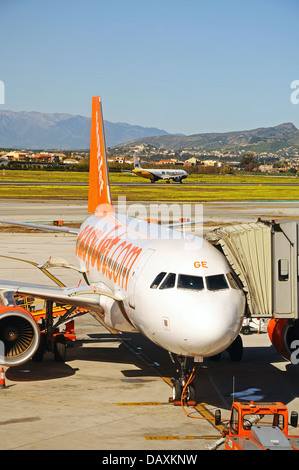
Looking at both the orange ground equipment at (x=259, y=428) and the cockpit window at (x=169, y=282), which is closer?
the orange ground equipment at (x=259, y=428)

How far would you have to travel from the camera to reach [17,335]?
2309 cm

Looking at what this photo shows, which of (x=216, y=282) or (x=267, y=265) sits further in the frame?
(x=267, y=265)

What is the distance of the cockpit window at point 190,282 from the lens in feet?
63.3

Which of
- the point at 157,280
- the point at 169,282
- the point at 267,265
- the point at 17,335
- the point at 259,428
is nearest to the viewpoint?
the point at 259,428

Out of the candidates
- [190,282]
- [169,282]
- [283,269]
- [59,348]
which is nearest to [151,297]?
[169,282]

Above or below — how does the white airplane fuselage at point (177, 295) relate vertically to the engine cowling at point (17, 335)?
above

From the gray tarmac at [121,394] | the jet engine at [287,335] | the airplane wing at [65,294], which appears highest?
the airplane wing at [65,294]

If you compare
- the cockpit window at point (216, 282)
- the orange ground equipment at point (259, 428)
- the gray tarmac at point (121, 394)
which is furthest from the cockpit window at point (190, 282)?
the gray tarmac at point (121, 394)

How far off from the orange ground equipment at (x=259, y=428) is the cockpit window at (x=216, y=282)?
324 centimetres

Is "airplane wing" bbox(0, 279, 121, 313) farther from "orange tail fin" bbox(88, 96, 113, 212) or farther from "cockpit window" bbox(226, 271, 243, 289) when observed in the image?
"orange tail fin" bbox(88, 96, 113, 212)

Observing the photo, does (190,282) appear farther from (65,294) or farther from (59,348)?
(59,348)

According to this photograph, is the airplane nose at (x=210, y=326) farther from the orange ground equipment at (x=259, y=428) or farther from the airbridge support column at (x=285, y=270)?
the airbridge support column at (x=285, y=270)

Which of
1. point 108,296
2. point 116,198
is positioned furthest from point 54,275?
point 116,198

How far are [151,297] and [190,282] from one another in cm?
A: 141
